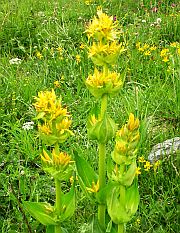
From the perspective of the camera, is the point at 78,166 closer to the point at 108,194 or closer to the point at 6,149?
the point at 108,194

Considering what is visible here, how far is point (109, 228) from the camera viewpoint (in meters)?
1.50

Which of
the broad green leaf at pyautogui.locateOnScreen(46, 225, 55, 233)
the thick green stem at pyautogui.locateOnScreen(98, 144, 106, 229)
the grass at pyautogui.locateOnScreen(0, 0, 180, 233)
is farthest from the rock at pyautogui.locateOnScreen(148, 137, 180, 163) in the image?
the broad green leaf at pyautogui.locateOnScreen(46, 225, 55, 233)

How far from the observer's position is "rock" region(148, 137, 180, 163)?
2.51 metres

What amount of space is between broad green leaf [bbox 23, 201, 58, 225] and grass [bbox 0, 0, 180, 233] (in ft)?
0.99

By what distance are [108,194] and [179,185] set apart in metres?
0.85

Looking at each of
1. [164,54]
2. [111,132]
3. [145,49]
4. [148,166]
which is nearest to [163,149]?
[148,166]

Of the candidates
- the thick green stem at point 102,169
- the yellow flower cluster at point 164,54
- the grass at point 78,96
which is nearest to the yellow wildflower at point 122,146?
the thick green stem at point 102,169

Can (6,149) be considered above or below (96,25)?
below

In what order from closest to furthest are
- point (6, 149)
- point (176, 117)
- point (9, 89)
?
point (6, 149) < point (176, 117) < point (9, 89)

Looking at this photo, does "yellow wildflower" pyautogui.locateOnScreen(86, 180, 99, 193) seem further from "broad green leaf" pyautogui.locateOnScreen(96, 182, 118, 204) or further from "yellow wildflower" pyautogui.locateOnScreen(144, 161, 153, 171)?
"yellow wildflower" pyautogui.locateOnScreen(144, 161, 153, 171)

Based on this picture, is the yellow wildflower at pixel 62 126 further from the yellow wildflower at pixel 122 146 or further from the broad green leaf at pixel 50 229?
the broad green leaf at pixel 50 229

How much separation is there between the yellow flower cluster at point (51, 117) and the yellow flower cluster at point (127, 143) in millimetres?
155

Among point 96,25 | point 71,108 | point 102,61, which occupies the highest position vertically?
point 96,25

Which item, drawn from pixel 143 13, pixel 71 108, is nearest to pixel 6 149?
pixel 71 108
